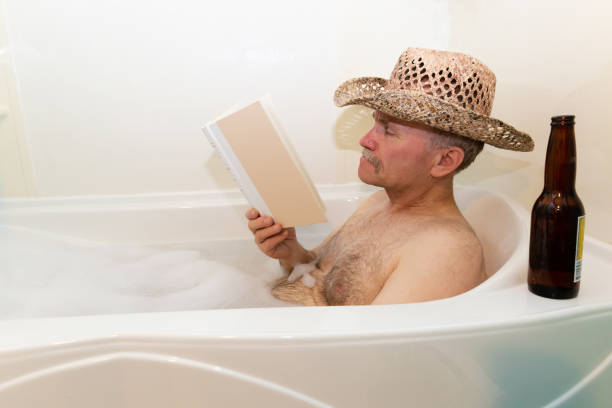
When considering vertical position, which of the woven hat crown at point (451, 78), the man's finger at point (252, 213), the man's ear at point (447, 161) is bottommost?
the man's finger at point (252, 213)

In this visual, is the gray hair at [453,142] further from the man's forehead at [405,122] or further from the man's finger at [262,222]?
the man's finger at [262,222]

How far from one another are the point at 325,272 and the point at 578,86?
27.3 inches

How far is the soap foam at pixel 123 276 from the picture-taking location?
1.04 metres

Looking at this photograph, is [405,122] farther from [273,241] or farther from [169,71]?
[169,71]

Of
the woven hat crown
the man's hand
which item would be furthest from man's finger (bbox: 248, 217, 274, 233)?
the woven hat crown

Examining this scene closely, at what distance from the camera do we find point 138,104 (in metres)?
1.45

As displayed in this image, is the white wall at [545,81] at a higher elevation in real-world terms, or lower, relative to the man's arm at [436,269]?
higher

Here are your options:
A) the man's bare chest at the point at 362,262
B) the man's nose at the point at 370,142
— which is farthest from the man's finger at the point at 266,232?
the man's nose at the point at 370,142

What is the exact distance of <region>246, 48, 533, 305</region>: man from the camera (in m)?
0.78

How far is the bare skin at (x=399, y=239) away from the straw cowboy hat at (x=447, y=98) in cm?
7

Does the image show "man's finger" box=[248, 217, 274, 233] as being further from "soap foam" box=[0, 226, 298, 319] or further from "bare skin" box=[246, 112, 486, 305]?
"soap foam" box=[0, 226, 298, 319]

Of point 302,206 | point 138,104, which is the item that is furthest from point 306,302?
point 138,104

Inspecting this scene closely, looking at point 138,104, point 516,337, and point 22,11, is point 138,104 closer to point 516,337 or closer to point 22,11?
point 22,11

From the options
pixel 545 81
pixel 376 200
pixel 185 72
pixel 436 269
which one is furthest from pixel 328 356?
pixel 185 72
